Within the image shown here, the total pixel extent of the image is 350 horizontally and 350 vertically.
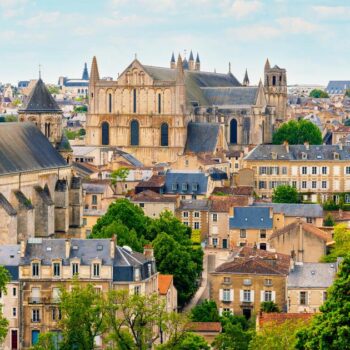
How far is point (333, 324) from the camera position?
37.3 m

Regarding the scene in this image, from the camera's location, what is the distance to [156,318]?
5031 centimetres

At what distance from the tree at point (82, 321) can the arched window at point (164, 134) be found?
248 feet

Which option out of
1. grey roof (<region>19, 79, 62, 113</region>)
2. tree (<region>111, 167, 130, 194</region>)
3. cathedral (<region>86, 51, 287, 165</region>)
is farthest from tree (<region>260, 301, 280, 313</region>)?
cathedral (<region>86, 51, 287, 165</region>)

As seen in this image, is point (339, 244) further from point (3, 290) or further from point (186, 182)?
point (3, 290)

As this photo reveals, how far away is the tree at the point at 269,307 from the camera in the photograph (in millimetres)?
60200

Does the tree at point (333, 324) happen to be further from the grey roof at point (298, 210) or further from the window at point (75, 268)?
the grey roof at point (298, 210)

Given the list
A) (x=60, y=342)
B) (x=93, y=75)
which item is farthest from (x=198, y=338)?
(x=93, y=75)

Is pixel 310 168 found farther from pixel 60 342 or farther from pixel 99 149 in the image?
pixel 60 342

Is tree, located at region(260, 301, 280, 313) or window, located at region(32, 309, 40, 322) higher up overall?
tree, located at region(260, 301, 280, 313)

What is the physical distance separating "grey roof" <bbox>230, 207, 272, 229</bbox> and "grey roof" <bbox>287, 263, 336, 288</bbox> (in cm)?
1746

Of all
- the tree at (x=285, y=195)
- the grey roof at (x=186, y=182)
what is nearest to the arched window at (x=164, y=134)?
the tree at (x=285, y=195)

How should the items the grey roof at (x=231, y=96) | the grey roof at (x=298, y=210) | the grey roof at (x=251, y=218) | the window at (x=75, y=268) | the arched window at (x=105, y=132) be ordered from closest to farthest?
the window at (x=75, y=268)
the grey roof at (x=251, y=218)
the grey roof at (x=298, y=210)
the arched window at (x=105, y=132)
the grey roof at (x=231, y=96)

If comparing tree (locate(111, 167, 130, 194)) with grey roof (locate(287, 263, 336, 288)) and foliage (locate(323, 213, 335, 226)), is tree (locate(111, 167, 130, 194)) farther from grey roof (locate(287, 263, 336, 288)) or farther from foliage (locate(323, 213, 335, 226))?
grey roof (locate(287, 263, 336, 288))

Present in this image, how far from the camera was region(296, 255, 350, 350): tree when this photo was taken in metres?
36.8
